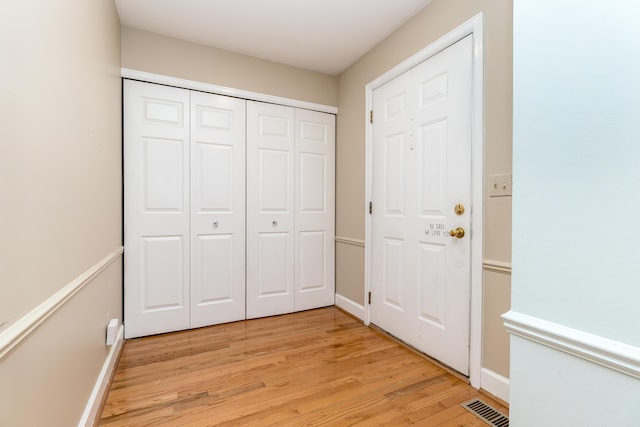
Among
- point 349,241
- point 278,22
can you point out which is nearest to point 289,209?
point 349,241

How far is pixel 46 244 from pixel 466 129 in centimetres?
208

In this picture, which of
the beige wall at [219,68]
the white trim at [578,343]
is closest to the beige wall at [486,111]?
the beige wall at [219,68]

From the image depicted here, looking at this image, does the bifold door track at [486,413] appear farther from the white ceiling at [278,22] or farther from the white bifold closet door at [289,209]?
the white ceiling at [278,22]

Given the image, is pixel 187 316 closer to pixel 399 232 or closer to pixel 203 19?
pixel 399 232

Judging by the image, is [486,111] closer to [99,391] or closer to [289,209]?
[289,209]

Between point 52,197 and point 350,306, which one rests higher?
point 52,197

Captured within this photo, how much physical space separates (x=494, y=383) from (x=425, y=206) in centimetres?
113

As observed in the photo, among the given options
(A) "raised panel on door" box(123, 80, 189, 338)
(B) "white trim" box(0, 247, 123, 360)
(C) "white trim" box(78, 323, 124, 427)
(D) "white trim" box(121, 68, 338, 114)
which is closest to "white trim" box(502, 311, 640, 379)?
(B) "white trim" box(0, 247, 123, 360)

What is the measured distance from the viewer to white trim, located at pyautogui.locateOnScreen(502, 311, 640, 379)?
734 mm

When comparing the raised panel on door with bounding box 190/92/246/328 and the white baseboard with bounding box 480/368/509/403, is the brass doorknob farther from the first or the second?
the raised panel on door with bounding box 190/92/246/328

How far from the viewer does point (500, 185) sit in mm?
1624

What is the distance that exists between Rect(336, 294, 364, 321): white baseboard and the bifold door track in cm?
127

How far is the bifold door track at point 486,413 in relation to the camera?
1464 millimetres

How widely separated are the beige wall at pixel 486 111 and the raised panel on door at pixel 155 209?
155 centimetres
